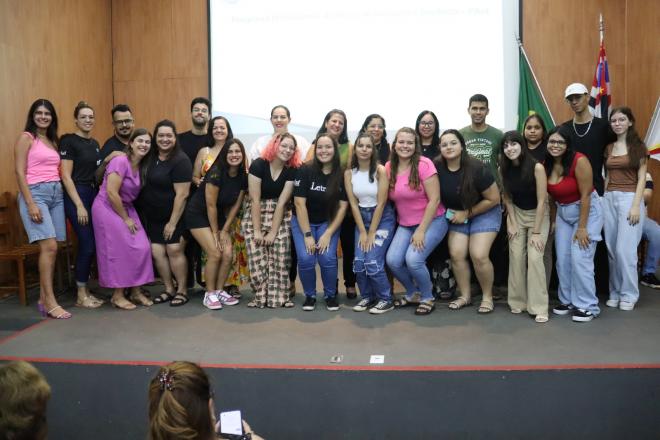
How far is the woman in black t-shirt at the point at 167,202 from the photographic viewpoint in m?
3.99

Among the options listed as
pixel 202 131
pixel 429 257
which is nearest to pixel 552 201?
pixel 429 257

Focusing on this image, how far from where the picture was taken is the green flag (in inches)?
233

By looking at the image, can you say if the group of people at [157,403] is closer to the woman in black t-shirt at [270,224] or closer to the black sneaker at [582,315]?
the woman in black t-shirt at [270,224]

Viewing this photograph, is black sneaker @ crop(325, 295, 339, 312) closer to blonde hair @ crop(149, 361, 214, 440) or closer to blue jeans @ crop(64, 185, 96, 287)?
blue jeans @ crop(64, 185, 96, 287)

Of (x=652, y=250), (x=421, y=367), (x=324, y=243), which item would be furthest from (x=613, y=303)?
(x=324, y=243)

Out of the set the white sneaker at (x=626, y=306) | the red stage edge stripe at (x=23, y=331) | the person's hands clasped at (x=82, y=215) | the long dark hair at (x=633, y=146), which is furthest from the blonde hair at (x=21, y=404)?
the long dark hair at (x=633, y=146)

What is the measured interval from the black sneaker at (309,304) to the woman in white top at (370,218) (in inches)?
11.4

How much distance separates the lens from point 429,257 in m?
4.14

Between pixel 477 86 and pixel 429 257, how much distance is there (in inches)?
103

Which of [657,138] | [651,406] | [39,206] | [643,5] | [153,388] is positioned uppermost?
[643,5]

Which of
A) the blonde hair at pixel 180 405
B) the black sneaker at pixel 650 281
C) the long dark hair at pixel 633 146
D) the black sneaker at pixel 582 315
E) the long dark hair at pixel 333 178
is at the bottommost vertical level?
the black sneaker at pixel 582 315

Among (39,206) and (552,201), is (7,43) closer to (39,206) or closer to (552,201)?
(39,206)

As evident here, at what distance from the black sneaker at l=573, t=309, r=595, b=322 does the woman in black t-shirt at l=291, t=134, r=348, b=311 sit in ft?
4.72

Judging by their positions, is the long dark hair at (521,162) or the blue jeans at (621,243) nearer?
the long dark hair at (521,162)
